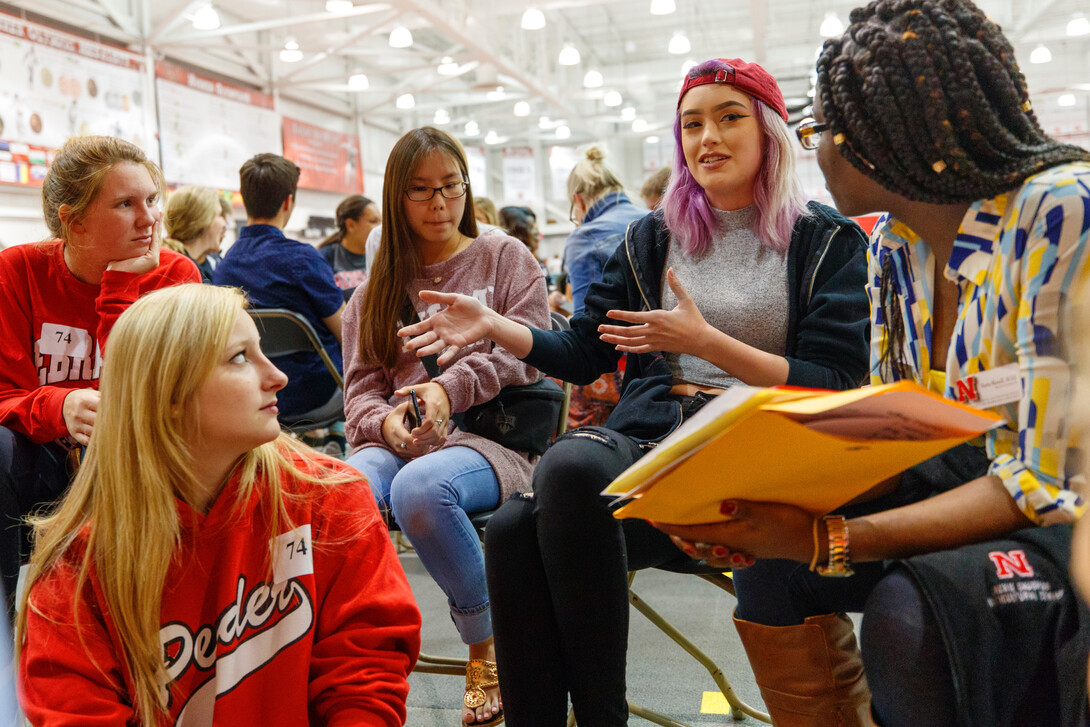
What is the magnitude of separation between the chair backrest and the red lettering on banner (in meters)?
1.97

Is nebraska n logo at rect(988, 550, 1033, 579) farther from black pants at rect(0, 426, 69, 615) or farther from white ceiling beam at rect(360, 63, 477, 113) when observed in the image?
white ceiling beam at rect(360, 63, 477, 113)

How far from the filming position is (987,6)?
13.2 metres

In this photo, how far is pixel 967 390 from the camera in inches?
40.3

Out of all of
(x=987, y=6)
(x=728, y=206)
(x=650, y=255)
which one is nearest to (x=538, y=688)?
(x=650, y=255)

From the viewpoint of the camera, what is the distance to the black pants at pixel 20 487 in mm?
1636

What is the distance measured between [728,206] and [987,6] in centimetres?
1420

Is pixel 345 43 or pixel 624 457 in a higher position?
pixel 345 43

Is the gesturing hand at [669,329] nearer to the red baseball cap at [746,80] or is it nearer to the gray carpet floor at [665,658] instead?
the red baseball cap at [746,80]

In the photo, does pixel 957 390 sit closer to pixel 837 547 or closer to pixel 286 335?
pixel 837 547

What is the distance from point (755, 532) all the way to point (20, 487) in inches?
57.8

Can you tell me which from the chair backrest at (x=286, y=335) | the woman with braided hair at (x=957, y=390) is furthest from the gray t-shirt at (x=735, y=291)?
the chair backrest at (x=286, y=335)

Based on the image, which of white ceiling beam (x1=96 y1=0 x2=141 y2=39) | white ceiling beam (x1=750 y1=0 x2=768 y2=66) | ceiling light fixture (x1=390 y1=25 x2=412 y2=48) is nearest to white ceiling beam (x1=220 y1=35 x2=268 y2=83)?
white ceiling beam (x1=96 y1=0 x2=141 y2=39)

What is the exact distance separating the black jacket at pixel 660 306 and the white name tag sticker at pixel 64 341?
0.98 m

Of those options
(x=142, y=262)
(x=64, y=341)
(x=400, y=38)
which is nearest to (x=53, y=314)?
(x=64, y=341)
